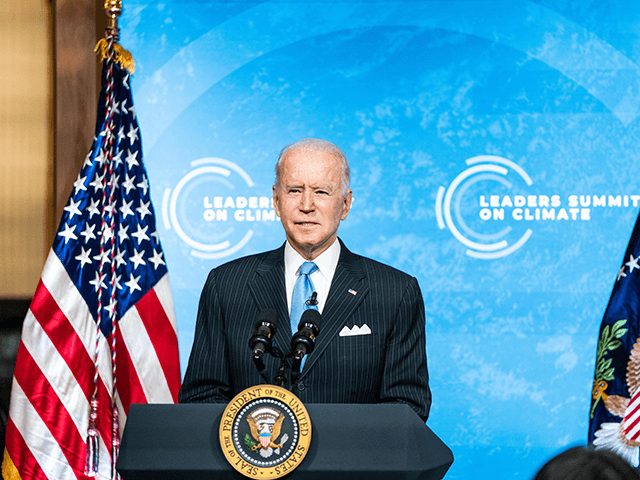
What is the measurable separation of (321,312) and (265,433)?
0.57m

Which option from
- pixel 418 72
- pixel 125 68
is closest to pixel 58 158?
pixel 125 68

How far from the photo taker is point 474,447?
3479 millimetres

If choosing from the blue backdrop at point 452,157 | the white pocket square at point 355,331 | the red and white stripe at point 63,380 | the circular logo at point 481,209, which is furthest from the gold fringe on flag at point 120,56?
the white pocket square at point 355,331

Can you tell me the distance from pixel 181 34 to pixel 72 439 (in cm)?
211

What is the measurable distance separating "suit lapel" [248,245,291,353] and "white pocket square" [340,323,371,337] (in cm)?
14

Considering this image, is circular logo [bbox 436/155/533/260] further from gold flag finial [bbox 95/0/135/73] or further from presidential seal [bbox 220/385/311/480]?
presidential seal [bbox 220/385/311/480]

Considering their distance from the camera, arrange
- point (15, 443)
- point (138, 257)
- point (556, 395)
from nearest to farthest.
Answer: point (15, 443), point (138, 257), point (556, 395)

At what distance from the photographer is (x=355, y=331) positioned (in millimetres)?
1739

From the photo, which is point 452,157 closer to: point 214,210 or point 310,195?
point 214,210

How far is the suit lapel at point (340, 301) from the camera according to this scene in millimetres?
1712

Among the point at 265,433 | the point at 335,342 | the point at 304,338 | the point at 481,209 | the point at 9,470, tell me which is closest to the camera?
the point at 265,433

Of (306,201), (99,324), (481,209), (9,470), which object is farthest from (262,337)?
(481,209)

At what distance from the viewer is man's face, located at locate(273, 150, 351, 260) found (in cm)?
179

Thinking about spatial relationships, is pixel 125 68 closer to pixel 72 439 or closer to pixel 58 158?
pixel 58 158
